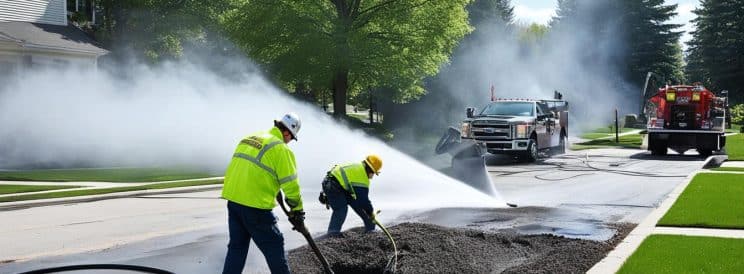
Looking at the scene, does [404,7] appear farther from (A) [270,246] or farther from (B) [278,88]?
(A) [270,246]

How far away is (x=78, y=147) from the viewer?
26.1 m

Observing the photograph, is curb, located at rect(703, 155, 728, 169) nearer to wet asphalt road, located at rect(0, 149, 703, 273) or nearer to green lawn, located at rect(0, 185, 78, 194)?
wet asphalt road, located at rect(0, 149, 703, 273)

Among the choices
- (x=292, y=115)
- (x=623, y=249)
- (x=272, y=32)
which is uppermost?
(x=272, y=32)

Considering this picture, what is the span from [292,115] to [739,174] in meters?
15.3

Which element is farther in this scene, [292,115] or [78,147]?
[78,147]

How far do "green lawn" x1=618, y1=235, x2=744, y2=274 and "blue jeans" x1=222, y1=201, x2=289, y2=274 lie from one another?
11.4 ft

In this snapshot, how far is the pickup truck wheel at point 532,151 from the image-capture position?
83.8ft

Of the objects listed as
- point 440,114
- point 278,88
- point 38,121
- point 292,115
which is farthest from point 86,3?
point 292,115

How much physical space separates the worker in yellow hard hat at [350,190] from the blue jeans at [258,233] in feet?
8.73

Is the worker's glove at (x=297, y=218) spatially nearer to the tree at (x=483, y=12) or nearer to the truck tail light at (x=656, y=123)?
the truck tail light at (x=656, y=123)

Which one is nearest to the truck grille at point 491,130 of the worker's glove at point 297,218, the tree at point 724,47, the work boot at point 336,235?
the work boot at point 336,235

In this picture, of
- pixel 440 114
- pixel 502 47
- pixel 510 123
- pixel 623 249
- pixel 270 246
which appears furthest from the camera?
pixel 502 47

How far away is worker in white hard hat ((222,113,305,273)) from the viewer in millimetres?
6609

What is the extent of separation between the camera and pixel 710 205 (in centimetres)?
1305
